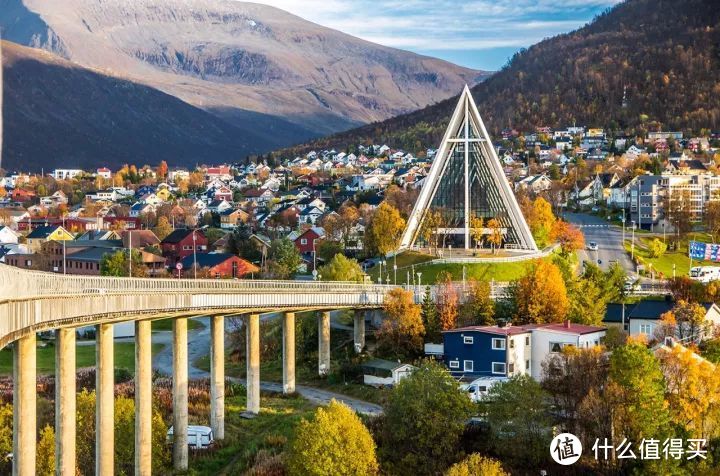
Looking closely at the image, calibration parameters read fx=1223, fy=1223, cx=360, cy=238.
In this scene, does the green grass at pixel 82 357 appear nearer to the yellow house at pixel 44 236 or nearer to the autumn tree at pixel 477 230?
the autumn tree at pixel 477 230

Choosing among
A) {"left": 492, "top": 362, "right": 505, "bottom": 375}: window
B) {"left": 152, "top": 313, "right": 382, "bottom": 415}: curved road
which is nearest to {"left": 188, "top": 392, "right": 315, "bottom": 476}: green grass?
{"left": 152, "top": 313, "right": 382, "bottom": 415}: curved road

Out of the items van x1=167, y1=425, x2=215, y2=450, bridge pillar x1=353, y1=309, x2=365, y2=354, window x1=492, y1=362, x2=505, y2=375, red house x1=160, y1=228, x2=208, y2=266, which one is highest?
red house x1=160, y1=228, x2=208, y2=266

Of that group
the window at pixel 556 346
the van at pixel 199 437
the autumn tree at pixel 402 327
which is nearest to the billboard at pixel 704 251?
the autumn tree at pixel 402 327

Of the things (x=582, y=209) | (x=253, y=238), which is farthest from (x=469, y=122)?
(x=582, y=209)

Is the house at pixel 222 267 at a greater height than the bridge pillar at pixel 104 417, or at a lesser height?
greater

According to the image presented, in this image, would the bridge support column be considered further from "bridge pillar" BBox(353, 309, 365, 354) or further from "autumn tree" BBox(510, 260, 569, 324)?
"autumn tree" BBox(510, 260, 569, 324)

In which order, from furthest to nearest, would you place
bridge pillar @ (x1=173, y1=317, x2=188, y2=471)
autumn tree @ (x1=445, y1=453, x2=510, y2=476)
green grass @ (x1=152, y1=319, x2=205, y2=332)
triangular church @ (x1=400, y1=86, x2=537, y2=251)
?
triangular church @ (x1=400, y1=86, x2=537, y2=251) < green grass @ (x1=152, y1=319, x2=205, y2=332) < bridge pillar @ (x1=173, y1=317, x2=188, y2=471) < autumn tree @ (x1=445, y1=453, x2=510, y2=476)
